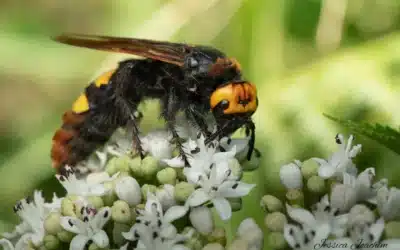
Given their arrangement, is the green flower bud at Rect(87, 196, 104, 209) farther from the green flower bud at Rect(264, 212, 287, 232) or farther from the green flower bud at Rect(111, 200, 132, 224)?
the green flower bud at Rect(264, 212, 287, 232)

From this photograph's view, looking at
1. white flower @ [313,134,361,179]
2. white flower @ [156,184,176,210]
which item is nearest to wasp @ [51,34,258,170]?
white flower @ [156,184,176,210]

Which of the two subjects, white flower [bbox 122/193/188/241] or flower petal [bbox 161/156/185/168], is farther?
flower petal [bbox 161/156/185/168]

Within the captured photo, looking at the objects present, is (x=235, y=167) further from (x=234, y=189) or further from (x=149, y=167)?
(x=149, y=167)

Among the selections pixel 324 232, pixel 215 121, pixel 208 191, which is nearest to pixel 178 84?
pixel 215 121

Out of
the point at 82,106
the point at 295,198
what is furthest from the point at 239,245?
the point at 82,106

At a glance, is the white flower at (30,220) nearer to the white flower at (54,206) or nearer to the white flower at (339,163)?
the white flower at (54,206)

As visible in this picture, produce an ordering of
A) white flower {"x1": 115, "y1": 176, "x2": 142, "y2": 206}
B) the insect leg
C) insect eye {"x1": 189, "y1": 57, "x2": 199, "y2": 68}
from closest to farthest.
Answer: white flower {"x1": 115, "y1": 176, "x2": 142, "y2": 206}, insect eye {"x1": 189, "y1": 57, "x2": 199, "y2": 68}, the insect leg

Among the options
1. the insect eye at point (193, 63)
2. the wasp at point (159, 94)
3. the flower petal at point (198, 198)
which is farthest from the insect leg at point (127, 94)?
the flower petal at point (198, 198)
